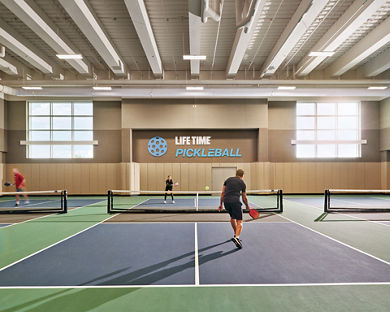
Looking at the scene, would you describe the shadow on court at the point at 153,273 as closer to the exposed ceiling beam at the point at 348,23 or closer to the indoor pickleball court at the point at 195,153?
the indoor pickleball court at the point at 195,153

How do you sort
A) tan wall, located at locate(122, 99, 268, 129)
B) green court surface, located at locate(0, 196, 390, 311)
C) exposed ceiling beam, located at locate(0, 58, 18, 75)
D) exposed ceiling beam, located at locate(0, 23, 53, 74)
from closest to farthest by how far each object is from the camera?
1. green court surface, located at locate(0, 196, 390, 311)
2. exposed ceiling beam, located at locate(0, 23, 53, 74)
3. exposed ceiling beam, located at locate(0, 58, 18, 75)
4. tan wall, located at locate(122, 99, 268, 129)

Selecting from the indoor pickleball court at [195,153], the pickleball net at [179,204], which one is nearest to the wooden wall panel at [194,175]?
the indoor pickleball court at [195,153]

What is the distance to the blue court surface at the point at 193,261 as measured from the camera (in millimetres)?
4164

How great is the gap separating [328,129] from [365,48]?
28.7 feet

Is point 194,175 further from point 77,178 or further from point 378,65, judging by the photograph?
point 378,65

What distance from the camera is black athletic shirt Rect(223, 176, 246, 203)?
5.95m

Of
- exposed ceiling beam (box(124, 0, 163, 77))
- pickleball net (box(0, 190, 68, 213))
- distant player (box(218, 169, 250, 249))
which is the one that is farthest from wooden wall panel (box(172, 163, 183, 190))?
distant player (box(218, 169, 250, 249))

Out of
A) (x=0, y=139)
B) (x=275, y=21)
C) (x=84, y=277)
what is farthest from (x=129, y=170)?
(x=84, y=277)

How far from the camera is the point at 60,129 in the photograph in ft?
65.9

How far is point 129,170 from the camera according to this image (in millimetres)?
19172

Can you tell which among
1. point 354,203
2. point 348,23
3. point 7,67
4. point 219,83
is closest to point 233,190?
point 348,23

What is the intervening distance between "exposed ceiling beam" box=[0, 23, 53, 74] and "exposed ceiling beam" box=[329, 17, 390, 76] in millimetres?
16906

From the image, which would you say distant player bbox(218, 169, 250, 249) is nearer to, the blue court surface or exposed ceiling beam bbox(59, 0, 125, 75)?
the blue court surface

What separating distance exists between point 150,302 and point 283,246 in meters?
3.74
